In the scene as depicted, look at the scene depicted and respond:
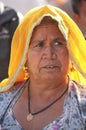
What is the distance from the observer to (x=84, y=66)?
3887 millimetres

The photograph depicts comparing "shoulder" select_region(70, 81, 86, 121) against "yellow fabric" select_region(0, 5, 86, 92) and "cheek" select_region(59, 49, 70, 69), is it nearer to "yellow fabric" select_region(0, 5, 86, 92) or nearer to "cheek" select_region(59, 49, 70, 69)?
"yellow fabric" select_region(0, 5, 86, 92)

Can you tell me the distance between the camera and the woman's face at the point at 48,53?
3764 mm

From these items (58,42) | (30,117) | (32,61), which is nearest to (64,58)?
(58,42)

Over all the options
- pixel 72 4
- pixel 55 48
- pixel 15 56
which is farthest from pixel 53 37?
pixel 72 4

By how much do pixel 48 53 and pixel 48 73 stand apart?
0.45 feet

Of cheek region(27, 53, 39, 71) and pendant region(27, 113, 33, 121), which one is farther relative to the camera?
Answer: pendant region(27, 113, 33, 121)

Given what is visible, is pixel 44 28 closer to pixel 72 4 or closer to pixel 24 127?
pixel 24 127

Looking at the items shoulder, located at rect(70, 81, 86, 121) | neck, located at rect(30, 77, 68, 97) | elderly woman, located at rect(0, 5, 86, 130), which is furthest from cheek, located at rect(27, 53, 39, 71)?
shoulder, located at rect(70, 81, 86, 121)

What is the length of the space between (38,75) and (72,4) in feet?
6.39

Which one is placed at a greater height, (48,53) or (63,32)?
(63,32)

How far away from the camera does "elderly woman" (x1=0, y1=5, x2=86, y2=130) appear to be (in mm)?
3777

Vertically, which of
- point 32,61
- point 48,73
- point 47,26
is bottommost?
point 48,73

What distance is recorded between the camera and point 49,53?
3.75 metres

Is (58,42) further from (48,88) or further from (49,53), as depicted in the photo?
(48,88)
